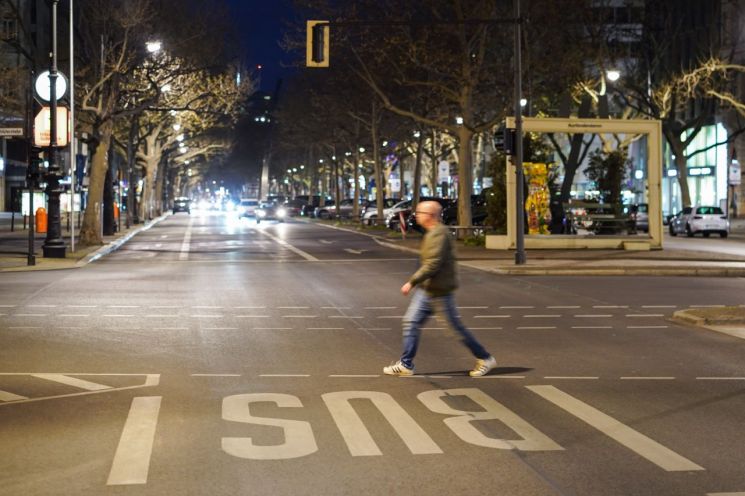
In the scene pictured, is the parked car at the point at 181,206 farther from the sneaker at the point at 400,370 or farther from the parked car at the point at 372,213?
the sneaker at the point at 400,370

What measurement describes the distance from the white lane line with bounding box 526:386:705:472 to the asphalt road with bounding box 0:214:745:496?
0.09 feet

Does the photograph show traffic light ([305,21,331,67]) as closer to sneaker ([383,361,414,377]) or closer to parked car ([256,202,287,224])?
sneaker ([383,361,414,377])

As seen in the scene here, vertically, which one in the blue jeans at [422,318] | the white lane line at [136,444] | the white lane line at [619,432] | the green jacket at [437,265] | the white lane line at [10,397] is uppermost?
the green jacket at [437,265]

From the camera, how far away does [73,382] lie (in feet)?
37.3

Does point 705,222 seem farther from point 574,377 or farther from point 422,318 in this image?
point 422,318

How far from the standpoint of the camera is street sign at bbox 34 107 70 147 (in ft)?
107

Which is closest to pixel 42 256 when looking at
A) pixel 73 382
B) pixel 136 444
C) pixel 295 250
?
pixel 295 250

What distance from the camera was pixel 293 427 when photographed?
907 cm

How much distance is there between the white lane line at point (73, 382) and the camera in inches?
436

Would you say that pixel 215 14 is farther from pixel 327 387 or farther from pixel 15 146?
pixel 15 146

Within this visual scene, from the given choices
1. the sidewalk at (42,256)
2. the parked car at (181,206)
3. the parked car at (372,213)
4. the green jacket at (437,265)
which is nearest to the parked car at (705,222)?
the parked car at (372,213)

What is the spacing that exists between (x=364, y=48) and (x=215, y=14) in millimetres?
11977

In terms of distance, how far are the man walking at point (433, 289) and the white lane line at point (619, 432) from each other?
0.96m

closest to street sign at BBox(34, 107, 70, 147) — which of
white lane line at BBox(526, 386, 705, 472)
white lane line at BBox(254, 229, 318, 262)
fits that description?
white lane line at BBox(254, 229, 318, 262)
